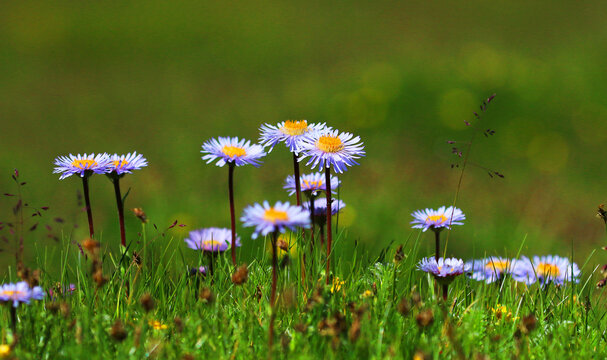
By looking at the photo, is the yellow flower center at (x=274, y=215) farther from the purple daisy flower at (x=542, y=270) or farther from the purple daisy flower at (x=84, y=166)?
the purple daisy flower at (x=542, y=270)

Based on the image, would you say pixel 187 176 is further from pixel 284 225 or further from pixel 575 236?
pixel 284 225

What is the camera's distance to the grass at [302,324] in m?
1.86

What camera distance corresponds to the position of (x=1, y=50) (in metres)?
7.90

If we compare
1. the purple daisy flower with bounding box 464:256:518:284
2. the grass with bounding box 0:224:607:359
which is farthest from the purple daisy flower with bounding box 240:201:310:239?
the purple daisy flower with bounding box 464:256:518:284

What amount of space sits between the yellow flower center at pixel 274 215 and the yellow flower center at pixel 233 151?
0.71 m

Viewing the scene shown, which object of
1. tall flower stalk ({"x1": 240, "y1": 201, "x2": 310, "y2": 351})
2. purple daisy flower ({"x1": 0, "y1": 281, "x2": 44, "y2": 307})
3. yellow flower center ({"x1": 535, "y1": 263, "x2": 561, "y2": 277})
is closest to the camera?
tall flower stalk ({"x1": 240, "y1": 201, "x2": 310, "y2": 351})

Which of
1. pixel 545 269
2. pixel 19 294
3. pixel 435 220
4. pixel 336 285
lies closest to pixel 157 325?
pixel 19 294

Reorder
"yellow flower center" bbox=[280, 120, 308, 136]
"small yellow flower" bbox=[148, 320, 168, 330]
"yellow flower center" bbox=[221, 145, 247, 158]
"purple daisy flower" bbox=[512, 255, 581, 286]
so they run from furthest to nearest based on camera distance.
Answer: "purple daisy flower" bbox=[512, 255, 581, 286], "yellow flower center" bbox=[280, 120, 308, 136], "yellow flower center" bbox=[221, 145, 247, 158], "small yellow flower" bbox=[148, 320, 168, 330]

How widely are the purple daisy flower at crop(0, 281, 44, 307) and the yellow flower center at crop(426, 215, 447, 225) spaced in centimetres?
139

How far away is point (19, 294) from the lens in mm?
1885

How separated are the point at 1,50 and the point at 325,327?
728cm

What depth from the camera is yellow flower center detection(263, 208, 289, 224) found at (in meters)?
1.68

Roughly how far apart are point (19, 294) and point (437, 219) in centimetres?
150

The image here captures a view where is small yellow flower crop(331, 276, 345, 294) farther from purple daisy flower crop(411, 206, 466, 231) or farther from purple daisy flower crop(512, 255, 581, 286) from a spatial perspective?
purple daisy flower crop(512, 255, 581, 286)
